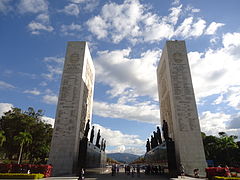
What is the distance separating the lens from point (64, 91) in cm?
2348

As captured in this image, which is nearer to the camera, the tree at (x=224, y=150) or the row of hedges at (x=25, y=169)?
the row of hedges at (x=25, y=169)

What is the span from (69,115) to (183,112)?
14.2 metres

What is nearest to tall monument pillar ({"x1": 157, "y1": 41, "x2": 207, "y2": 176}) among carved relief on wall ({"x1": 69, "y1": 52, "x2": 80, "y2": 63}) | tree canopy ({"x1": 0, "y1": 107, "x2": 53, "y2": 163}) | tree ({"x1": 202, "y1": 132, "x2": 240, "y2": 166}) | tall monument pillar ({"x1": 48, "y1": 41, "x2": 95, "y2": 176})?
tall monument pillar ({"x1": 48, "y1": 41, "x2": 95, "y2": 176})

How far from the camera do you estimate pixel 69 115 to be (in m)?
22.2

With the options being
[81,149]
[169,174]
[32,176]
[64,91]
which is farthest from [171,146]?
[64,91]

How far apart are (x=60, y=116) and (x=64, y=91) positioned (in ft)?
11.0

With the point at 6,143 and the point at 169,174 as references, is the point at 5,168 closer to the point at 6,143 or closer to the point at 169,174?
the point at 169,174

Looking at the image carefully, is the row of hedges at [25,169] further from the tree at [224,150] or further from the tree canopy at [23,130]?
the tree at [224,150]

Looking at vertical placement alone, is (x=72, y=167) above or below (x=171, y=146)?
below

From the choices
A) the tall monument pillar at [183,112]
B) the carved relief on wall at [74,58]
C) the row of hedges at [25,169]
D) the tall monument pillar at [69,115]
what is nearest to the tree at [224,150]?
the tall monument pillar at [183,112]

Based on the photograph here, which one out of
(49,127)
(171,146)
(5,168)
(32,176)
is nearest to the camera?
(32,176)

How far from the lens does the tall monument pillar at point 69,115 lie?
66.0 feet

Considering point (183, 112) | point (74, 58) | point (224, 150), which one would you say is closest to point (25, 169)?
point (74, 58)

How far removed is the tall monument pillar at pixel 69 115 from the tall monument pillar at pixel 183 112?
11854mm
